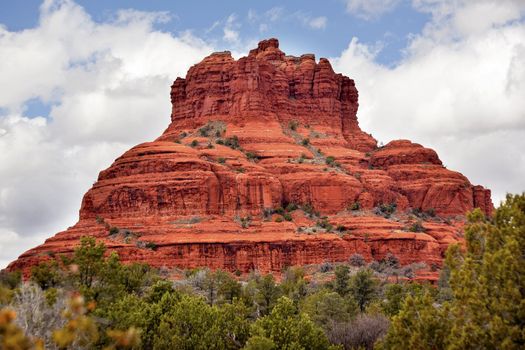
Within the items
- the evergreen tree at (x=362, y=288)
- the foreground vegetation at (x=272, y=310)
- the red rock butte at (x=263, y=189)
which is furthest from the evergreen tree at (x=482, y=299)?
the red rock butte at (x=263, y=189)

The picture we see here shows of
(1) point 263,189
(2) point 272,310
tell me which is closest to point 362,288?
(1) point 263,189

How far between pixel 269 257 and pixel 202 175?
51.9 ft

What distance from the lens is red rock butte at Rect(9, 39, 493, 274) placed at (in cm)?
9412

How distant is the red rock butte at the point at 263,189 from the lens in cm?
9412

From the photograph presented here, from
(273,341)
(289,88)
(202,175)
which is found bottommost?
(273,341)

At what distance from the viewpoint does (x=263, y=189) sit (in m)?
102

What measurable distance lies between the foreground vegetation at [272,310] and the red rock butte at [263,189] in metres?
16.7

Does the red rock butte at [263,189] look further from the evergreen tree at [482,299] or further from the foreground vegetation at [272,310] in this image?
the evergreen tree at [482,299]

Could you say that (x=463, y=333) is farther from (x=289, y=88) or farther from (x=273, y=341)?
(x=289, y=88)

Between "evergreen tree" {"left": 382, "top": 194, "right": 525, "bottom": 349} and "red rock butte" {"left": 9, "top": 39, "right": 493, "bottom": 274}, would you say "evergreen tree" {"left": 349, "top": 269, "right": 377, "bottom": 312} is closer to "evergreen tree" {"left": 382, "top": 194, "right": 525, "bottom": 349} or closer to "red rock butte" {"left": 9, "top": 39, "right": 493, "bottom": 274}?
"red rock butte" {"left": 9, "top": 39, "right": 493, "bottom": 274}

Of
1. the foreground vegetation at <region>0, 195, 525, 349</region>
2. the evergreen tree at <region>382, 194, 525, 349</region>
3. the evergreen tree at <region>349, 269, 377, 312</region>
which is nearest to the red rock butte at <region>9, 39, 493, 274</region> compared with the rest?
the foreground vegetation at <region>0, 195, 525, 349</region>

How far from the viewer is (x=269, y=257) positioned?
3664 inches

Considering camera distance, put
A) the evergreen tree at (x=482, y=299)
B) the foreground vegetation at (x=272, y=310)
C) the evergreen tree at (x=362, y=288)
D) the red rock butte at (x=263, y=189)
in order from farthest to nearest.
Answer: the red rock butte at (x=263, y=189) → the evergreen tree at (x=362, y=288) → the evergreen tree at (x=482, y=299) → the foreground vegetation at (x=272, y=310)

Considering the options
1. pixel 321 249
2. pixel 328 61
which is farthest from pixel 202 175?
pixel 328 61
